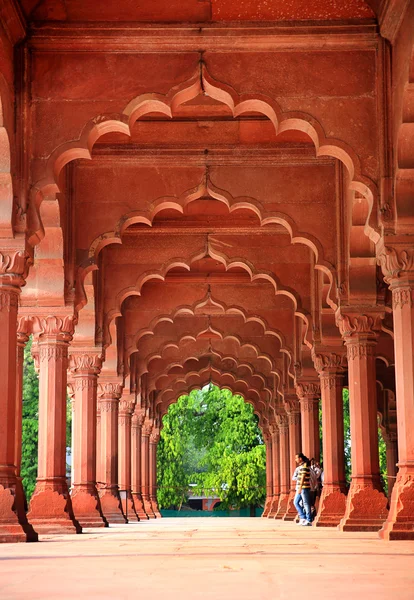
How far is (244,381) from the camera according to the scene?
3541 cm

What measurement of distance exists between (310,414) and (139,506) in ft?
33.8

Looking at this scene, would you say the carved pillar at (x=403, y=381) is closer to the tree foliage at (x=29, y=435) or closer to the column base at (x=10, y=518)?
the column base at (x=10, y=518)

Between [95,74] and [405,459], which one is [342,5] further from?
[405,459]

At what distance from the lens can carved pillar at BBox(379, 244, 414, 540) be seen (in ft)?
39.8

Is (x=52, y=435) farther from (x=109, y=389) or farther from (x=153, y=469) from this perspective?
(x=153, y=469)

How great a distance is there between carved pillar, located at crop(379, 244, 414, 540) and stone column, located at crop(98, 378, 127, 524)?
12.5m

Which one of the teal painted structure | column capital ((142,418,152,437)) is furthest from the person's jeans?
the teal painted structure

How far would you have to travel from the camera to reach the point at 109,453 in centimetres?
2467

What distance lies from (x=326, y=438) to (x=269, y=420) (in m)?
18.3

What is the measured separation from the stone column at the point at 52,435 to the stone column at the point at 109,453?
293 inches

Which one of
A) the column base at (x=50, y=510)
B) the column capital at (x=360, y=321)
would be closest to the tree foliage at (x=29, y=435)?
the column base at (x=50, y=510)

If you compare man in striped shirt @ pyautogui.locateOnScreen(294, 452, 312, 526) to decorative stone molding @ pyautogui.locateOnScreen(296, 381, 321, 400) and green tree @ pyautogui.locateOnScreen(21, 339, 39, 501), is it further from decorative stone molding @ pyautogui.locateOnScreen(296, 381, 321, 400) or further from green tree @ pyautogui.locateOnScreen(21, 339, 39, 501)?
green tree @ pyautogui.locateOnScreen(21, 339, 39, 501)

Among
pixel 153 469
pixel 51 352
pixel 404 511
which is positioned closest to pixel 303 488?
pixel 51 352

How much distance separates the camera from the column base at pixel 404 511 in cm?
1209
